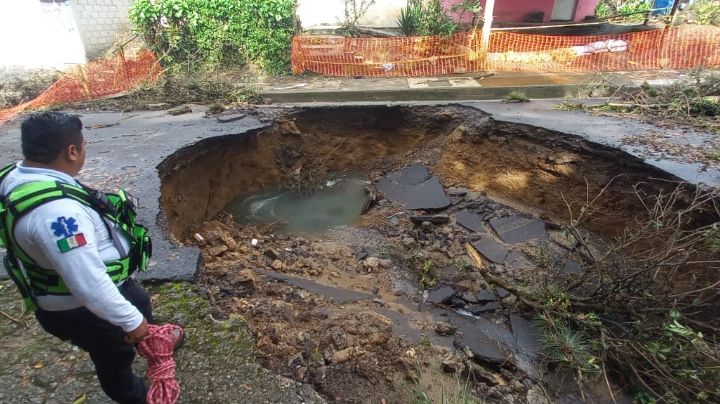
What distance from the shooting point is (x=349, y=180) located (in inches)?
278

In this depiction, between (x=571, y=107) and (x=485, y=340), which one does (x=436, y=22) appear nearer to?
(x=571, y=107)

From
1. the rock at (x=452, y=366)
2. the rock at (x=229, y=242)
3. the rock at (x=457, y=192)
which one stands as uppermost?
the rock at (x=229, y=242)

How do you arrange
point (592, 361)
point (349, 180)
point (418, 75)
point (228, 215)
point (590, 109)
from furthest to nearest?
point (418, 75) → point (349, 180) → point (590, 109) → point (228, 215) → point (592, 361)

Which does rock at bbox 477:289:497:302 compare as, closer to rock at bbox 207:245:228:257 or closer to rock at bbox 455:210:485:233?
rock at bbox 455:210:485:233

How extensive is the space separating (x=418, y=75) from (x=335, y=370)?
9204 millimetres

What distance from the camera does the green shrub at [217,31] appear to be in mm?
11016

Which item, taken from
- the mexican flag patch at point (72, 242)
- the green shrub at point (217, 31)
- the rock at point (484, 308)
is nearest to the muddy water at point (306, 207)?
the rock at point (484, 308)

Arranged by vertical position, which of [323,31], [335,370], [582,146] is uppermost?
[323,31]

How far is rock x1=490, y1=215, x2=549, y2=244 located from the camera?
204 inches

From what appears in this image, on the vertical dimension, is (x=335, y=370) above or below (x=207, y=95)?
below

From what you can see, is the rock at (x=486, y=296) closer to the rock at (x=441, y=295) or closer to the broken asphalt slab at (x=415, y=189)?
the rock at (x=441, y=295)

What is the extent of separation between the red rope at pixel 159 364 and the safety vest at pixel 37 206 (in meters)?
0.31

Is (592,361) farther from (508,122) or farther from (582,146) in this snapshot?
(508,122)

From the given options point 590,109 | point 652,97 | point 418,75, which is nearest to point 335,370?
point 590,109
